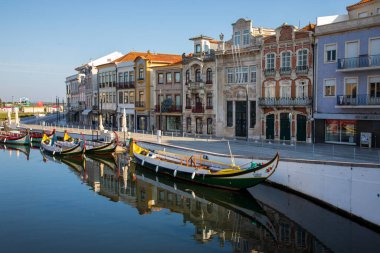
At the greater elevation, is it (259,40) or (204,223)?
(259,40)

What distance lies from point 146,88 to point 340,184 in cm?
4068

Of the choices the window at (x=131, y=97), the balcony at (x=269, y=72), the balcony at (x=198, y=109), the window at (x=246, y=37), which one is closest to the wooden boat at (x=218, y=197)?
the balcony at (x=269, y=72)

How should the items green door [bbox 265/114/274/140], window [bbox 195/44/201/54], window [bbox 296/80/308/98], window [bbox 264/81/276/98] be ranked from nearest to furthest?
1. window [bbox 296/80/308/98]
2. window [bbox 264/81/276/98]
3. green door [bbox 265/114/274/140]
4. window [bbox 195/44/201/54]

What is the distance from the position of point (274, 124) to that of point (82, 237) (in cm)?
2603

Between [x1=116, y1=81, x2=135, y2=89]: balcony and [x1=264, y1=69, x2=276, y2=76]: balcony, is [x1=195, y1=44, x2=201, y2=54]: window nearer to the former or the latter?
[x1=264, y1=69, x2=276, y2=76]: balcony

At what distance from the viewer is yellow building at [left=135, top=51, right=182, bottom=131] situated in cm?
5844

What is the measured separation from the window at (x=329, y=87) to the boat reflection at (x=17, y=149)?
32.9m

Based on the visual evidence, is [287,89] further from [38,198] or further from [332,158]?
[38,198]

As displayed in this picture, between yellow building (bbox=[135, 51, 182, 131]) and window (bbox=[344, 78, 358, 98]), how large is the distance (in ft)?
95.9

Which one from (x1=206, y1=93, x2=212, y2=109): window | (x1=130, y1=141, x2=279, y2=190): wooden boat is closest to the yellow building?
(x1=206, y1=93, x2=212, y2=109): window

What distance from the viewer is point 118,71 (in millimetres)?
65875

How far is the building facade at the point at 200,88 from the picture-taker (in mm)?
48125

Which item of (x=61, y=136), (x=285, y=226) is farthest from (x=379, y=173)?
(x=61, y=136)

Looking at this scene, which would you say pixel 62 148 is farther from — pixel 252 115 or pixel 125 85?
pixel 252 115
